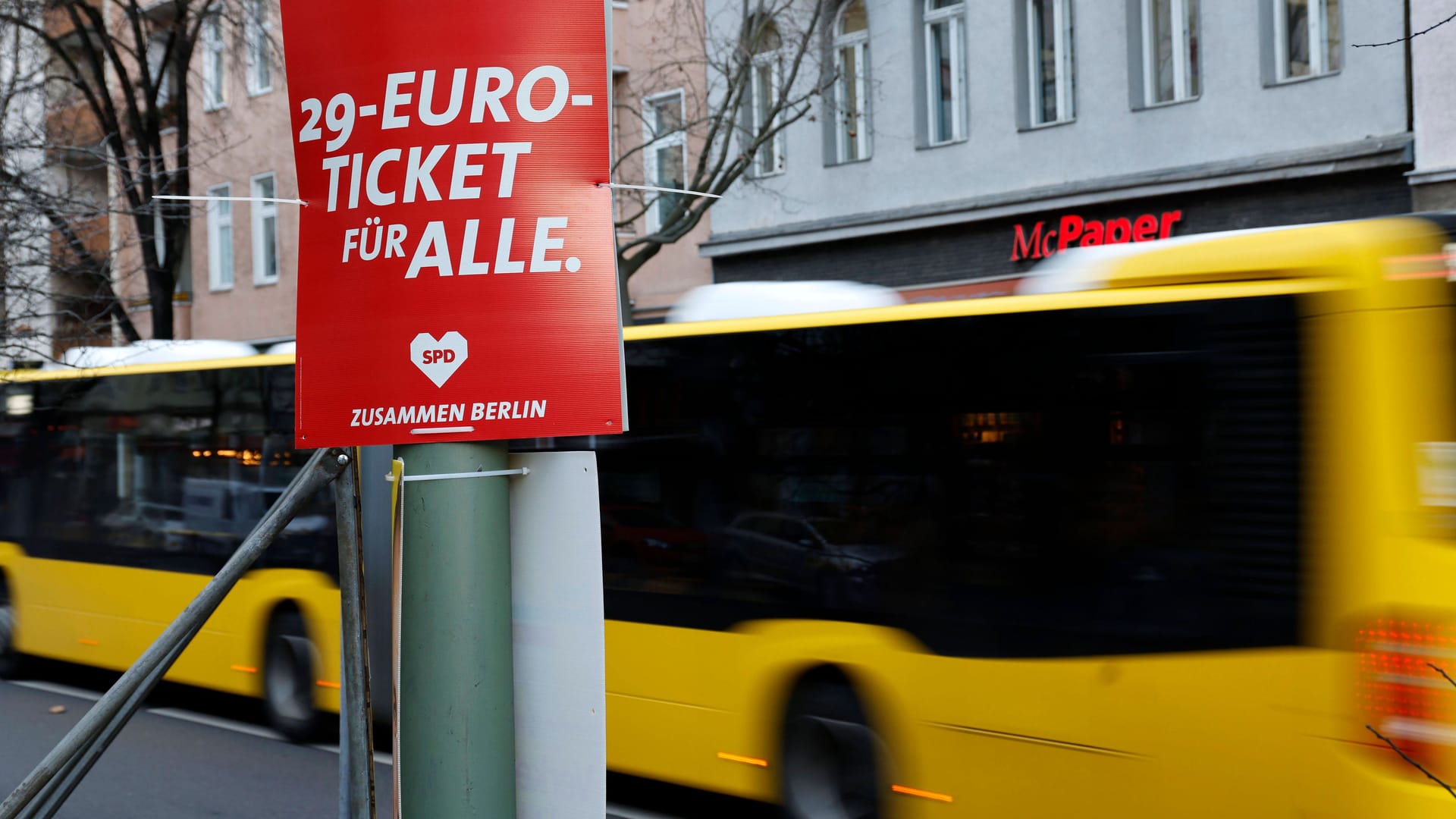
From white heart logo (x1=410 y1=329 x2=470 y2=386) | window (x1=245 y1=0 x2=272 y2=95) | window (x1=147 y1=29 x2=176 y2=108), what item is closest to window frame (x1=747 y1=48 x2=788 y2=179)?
window (x1=245 y1=0 x2=272 y2=95)

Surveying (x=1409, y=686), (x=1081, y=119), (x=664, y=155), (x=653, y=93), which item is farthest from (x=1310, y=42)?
(x=1409, y=686)

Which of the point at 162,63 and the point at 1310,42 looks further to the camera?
the point at 162,63

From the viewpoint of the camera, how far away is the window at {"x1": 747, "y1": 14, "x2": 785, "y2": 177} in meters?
18.4

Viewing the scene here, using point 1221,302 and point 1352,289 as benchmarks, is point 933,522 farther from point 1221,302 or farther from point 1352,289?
point 1352,289

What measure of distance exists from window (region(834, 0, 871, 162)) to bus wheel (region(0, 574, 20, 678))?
1176 cm

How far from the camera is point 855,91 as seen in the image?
2069 cm

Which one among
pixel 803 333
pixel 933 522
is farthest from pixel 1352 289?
pixel 803 333

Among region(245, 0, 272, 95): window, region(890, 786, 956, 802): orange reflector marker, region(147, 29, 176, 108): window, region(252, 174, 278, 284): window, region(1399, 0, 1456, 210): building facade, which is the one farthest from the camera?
region(252, 174, 278, 284): window

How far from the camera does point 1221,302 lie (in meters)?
5.97

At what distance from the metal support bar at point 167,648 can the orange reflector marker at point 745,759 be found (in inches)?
172

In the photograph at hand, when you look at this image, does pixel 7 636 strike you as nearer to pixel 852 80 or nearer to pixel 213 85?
pixel 852 80

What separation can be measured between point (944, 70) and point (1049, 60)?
1609 mm

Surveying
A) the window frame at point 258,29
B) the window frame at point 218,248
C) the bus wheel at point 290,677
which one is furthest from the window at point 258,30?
the bus wheel at point 290,677

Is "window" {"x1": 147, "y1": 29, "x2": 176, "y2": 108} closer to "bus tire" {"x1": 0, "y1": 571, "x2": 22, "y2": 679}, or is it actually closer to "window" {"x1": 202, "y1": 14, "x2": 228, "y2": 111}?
"window" {"x1": 202, "y1": 14, "x2": 228, "y2": 111}
